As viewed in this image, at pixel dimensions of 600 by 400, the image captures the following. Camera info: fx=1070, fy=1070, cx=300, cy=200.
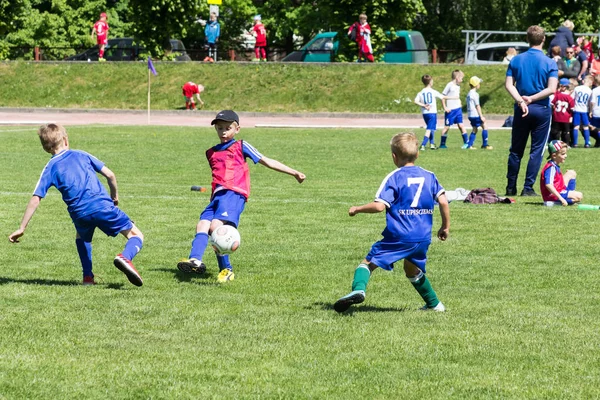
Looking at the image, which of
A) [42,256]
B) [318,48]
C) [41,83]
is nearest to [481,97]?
[318,48]

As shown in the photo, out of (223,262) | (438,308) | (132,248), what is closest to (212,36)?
(223,262)

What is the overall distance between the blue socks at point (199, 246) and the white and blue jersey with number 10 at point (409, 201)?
2.06m

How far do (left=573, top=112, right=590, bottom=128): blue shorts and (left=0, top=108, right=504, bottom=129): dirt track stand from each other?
→ 8331mm

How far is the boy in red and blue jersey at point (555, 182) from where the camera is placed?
14.3 metres

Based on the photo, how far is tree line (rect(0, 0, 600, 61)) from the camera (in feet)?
152

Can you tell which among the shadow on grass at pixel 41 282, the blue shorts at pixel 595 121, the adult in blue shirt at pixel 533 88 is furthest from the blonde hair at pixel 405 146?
the blue shorts at pixel 595 121

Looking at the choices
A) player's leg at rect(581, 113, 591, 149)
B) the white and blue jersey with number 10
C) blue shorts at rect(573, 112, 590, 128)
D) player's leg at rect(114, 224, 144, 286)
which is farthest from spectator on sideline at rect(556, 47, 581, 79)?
the white and blue jersey with number 10

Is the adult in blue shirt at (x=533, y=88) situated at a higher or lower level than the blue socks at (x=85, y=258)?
higher

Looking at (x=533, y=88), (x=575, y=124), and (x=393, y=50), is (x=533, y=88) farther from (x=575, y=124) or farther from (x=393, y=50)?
(x=393, y=50)

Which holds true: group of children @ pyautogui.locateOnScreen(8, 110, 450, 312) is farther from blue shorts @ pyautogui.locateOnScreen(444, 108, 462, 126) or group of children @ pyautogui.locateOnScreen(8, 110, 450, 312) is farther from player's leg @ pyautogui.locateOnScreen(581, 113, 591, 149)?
player's leg @ pyautogui.locateOnScreen(581, 113, 591, 149)

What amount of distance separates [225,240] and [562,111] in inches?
693

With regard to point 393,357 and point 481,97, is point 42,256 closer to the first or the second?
point 393,357

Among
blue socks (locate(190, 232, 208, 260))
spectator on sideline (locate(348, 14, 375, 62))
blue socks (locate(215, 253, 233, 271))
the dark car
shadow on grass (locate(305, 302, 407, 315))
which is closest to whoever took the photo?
shadow on grass (locate(305, 302, 407, 315))

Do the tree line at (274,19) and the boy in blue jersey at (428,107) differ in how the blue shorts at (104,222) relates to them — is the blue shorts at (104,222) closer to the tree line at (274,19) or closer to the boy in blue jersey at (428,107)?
the boy in blue jersey at (428,107)
